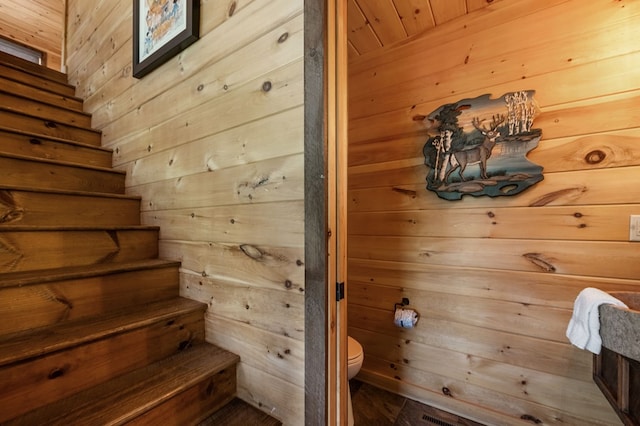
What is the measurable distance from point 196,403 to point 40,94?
2.72 meters

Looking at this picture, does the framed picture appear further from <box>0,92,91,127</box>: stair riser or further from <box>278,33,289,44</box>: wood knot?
<box>0,92,91,127</box>: stair riser

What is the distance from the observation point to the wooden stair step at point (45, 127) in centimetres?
169

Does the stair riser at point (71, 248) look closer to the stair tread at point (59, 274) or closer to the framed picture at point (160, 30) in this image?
the stair tread at point (59, 274)

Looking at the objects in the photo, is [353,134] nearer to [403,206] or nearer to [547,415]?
[403,206]

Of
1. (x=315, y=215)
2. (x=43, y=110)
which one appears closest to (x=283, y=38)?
(x=315, y=215)

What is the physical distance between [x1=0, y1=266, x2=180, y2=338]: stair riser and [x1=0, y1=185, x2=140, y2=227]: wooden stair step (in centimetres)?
50

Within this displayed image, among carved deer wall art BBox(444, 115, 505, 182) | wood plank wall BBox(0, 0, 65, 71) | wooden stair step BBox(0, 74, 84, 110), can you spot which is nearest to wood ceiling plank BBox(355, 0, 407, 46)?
carved deer wall art BBox(444, 115, 505, 182)

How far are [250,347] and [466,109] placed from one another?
174cm

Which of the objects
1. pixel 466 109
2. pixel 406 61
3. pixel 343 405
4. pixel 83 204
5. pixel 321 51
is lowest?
pixel 343 405

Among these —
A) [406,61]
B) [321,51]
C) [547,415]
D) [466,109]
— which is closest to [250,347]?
[321,51]

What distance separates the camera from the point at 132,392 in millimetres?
873

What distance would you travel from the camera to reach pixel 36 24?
351cm

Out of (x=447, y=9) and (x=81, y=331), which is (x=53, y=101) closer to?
(x=81, y=331)

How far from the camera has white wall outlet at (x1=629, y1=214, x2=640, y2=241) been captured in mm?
1198
